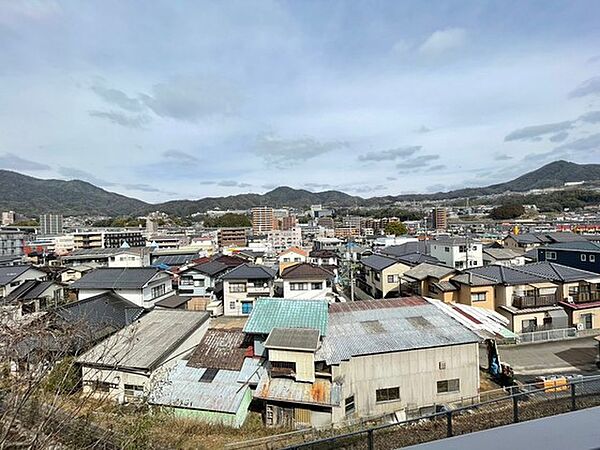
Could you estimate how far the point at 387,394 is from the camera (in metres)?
9.51

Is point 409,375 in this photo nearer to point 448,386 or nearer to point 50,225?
point 448,386

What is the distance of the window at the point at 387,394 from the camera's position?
9.45 metres

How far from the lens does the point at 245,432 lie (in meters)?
8.41

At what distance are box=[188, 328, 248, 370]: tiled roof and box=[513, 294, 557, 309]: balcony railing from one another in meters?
11.6

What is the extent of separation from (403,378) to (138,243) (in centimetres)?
5984

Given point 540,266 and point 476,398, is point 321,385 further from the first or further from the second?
point 540,266

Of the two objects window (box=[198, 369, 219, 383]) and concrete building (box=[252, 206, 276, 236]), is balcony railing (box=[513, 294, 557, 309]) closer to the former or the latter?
window (box=[198, 369, 219, 383])

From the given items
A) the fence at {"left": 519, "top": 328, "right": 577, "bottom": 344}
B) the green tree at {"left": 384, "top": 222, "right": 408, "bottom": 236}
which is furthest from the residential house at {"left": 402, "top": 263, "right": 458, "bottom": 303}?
the green tree at {"left": 384, "top": 222, "right": 408, "bottom": 236}

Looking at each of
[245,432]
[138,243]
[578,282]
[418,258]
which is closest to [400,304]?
[245,432]

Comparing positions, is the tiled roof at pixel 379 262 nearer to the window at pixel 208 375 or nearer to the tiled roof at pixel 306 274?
the tiled roof at pixel 306 274

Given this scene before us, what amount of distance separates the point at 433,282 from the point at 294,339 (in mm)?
10834

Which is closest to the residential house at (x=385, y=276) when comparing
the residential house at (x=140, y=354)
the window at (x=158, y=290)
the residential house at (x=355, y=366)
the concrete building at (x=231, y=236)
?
the residential house at (x=355, y=366)

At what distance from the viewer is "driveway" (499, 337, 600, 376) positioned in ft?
39.4

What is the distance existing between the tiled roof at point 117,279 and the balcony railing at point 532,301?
16.8m
